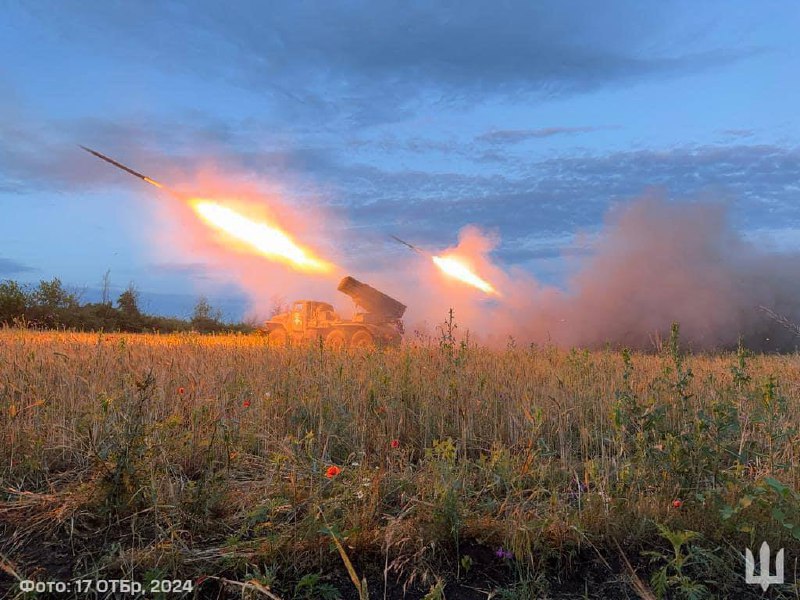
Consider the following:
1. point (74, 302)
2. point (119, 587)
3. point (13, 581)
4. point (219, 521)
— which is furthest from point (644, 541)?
point (74, 302)

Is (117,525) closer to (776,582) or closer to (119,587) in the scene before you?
(119,587)

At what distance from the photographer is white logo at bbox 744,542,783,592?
3307 mm

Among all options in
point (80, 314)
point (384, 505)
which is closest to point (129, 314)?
point (80, 314)

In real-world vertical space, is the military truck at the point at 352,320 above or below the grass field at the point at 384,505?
above

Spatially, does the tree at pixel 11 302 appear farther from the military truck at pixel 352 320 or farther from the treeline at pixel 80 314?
the military truck at pixel 352 320

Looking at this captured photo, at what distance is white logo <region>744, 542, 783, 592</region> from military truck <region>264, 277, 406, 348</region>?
1881 centimetres

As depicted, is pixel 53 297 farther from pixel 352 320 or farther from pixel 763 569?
pixel 763 569

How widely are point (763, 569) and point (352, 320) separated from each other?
20.6 meters

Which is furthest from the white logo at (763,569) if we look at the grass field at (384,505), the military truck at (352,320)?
the military truck at (352,320)

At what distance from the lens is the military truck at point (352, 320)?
22656 mm

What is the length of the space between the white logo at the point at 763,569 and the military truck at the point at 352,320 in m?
18.8

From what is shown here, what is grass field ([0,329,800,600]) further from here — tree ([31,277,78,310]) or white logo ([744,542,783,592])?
tree ([31,277,78,310])

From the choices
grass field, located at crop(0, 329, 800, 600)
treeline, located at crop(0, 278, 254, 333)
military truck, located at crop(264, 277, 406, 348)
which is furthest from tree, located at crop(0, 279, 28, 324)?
grass field, located at crop(0, 329, 800, 600)

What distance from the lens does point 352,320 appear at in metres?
23.5
